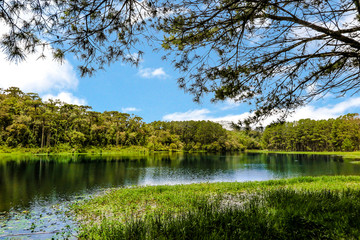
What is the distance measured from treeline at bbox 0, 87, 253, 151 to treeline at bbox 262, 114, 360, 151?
20.8 meters

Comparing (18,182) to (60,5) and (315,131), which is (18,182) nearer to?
(60,5)

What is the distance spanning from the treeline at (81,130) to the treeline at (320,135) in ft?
68.1

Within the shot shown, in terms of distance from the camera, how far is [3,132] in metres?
42.9

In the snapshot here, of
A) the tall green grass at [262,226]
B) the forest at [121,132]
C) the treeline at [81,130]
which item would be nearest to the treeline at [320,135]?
the forest at [121,132]

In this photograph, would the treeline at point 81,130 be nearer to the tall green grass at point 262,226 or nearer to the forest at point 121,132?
the forest at point 121,132

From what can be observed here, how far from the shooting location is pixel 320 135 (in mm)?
67125

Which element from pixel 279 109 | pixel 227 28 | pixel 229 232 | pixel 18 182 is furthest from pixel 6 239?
pixel 18 182

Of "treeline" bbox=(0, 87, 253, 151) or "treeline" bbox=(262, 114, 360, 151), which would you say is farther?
"treeline" bbox=(262, 114, 360, 151)

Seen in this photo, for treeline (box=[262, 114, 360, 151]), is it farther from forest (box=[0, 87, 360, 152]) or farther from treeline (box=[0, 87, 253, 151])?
treeline (box=[0, 87, 253, 151])

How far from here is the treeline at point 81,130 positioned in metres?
44.9

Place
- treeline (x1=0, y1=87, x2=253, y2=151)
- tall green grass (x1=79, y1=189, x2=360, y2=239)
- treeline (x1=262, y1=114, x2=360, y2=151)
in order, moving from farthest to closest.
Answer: treeline (x1=262, y1=114, x2=360, y2=151), treeline (x1=0, y1=87, x2=253, y2=151), tall green grass (x1=79, y1=189, x2=360, y2=239)

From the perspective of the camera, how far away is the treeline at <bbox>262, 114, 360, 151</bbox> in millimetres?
61062

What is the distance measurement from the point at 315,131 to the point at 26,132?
3245 inches

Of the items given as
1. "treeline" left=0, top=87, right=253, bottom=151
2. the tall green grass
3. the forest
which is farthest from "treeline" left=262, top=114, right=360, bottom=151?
the tall green grass
